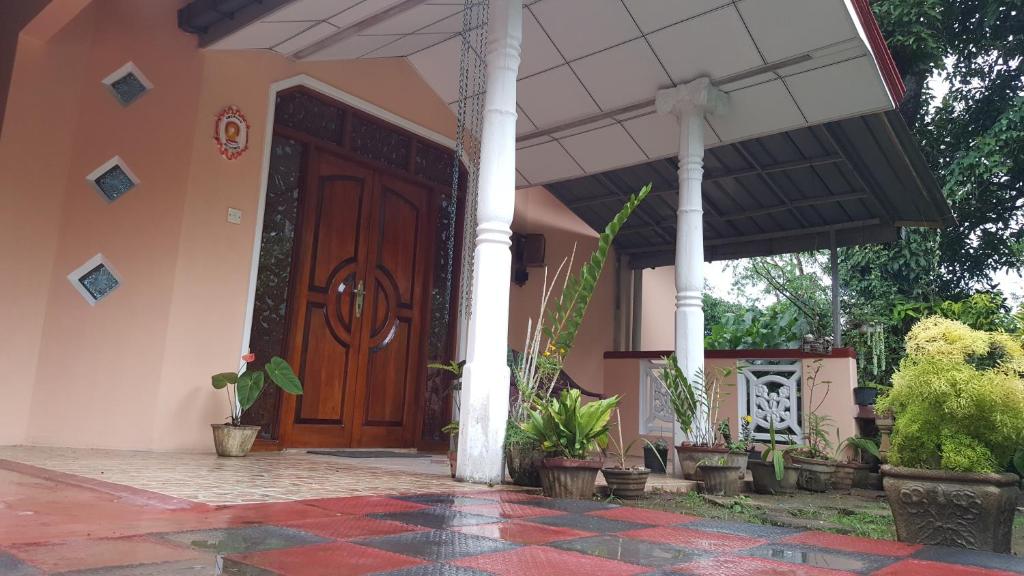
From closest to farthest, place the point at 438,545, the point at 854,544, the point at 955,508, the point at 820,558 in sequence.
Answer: the point at 438,545 → the point at 820,558 → the point at 854,544 → the point at 955,508

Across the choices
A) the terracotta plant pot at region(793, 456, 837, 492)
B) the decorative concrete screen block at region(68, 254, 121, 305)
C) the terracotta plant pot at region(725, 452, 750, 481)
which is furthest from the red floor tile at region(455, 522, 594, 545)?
the decorative concrete screen block at region(68, 254, 121, 305)

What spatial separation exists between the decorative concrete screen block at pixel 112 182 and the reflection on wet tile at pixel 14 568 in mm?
3590

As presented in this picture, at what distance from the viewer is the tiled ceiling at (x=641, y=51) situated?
4.38 meters

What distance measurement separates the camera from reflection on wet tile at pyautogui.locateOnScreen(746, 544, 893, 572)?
184 cm

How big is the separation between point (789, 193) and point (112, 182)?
5.51 metres

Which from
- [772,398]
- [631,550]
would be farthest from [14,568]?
[772,398]

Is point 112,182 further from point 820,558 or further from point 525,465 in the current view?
point 820,558

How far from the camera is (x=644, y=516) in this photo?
8.38 feet

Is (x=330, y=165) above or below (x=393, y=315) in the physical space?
above

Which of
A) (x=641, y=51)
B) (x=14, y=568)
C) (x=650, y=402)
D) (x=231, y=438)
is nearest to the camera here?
(x=14, y=568)

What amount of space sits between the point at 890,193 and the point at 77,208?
623 cm

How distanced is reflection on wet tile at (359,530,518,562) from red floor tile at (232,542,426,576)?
6 centimetres

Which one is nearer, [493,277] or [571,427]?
[571,427]

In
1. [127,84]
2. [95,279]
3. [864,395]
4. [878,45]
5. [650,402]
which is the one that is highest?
[878,45]
